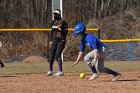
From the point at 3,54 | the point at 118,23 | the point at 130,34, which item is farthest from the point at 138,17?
the point at 3,54

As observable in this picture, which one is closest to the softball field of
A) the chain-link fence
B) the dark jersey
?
the dark jersey

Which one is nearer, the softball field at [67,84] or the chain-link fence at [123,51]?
the softball field at [67,84]

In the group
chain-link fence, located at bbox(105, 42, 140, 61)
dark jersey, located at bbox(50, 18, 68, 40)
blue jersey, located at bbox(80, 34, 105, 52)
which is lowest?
chain-link fence, located at bbox(105, 42, 140, 61)

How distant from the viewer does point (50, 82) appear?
13.6m

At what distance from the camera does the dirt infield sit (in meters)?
11.7

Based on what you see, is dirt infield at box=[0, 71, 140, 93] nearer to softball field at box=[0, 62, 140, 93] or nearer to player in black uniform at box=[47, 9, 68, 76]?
softball field at box=[0, 62, 140, 93]

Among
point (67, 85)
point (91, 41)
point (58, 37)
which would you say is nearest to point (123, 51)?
point (58, 37)

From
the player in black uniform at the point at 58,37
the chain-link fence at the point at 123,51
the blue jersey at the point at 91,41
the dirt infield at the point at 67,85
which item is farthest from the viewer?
the chain-link fence at the point at 123,51

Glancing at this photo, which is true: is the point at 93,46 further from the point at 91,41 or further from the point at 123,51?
the point at 123,51

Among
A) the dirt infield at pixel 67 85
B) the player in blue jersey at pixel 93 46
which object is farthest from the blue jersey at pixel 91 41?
the dirt infield at pixel 67 85

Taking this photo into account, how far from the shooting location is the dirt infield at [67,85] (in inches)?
462

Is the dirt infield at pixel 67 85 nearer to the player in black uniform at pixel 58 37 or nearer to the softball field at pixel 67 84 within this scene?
the softball field at pixel 67 84

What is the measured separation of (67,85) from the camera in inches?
506

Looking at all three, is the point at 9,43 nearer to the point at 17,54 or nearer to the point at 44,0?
the point at 17,54
